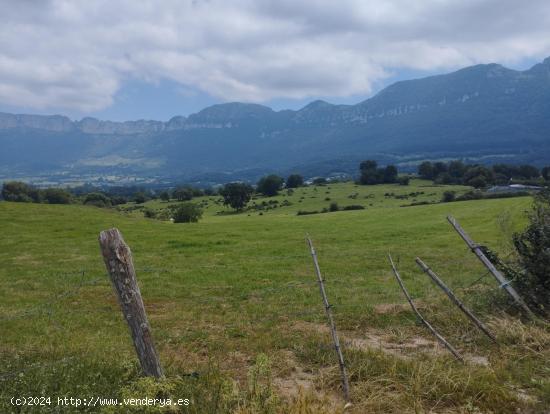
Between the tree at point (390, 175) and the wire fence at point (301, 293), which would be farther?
the tree at point (390, 175)

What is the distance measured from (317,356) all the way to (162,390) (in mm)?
3925

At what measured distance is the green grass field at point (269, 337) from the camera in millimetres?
8289

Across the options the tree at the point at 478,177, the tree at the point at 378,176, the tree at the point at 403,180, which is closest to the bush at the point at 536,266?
the tree at the point at 478,177

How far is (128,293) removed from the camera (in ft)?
25.9

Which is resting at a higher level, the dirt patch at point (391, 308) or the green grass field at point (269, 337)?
the green grass field at point (269, 337)

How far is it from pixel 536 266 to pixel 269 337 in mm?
7552

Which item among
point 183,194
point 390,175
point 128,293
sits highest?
point 128,293

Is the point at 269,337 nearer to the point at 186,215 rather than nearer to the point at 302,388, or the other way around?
the point at 302,388

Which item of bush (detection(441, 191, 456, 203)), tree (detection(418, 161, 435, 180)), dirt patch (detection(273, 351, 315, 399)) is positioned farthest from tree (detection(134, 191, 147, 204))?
dirt patch (detection(273, 351, 315, 399))

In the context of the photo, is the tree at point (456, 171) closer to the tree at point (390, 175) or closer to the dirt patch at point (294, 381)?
the tree at point (390, 175)

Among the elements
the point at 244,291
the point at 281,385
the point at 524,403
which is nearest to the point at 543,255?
the point at 524,403

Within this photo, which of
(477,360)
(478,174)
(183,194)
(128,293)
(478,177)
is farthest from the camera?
(183,194)

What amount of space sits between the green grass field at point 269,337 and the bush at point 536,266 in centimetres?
74


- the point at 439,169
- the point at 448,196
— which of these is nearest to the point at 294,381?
the point at 448,196
